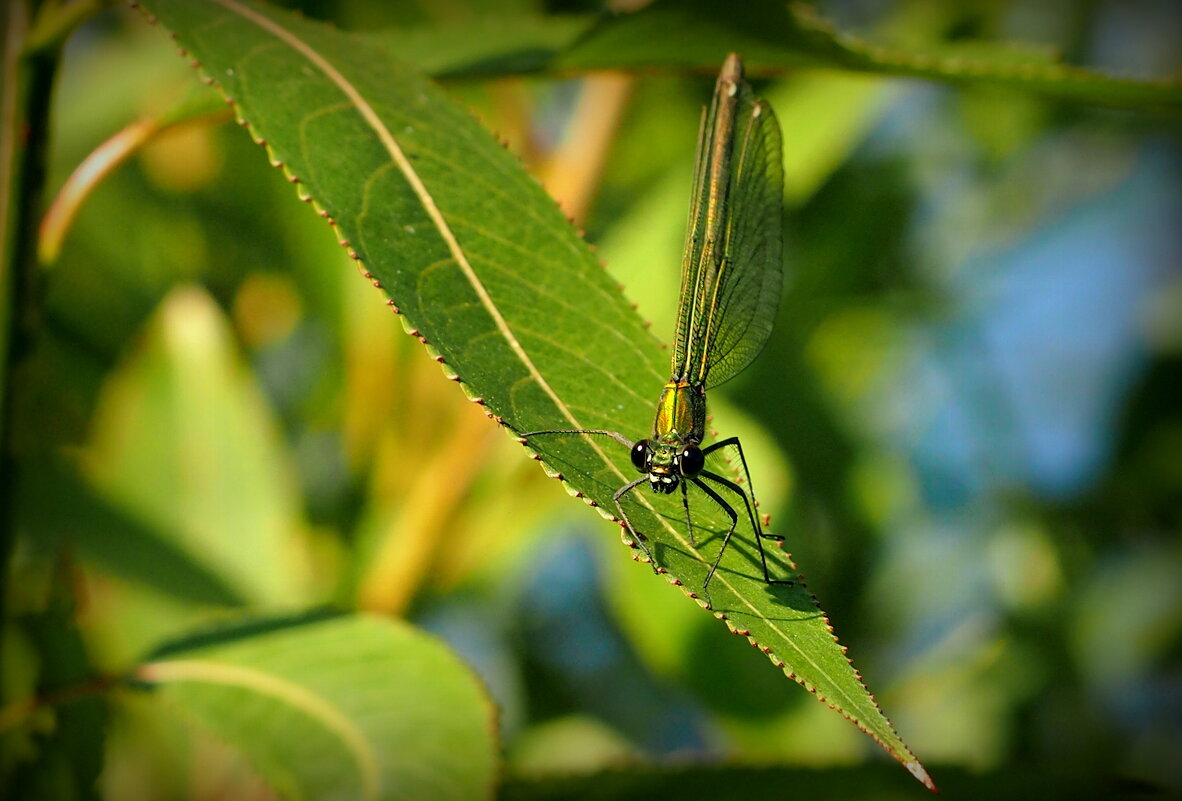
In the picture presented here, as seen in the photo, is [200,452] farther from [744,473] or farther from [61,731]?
[744,473]

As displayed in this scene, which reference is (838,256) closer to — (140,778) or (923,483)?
(923,483)

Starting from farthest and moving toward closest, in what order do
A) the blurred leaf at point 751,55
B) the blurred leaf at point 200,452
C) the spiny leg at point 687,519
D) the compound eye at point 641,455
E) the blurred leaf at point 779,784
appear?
the blurred leaf at point 200,452
the blurred leaf at point 779,784
the blurred leaf at point 751,55
the compound eye at point 641,455
the spiny leg at point 687,519

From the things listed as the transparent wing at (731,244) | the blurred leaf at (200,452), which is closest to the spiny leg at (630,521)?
the transparent wing at (731,244)

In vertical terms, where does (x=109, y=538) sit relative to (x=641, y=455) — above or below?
below

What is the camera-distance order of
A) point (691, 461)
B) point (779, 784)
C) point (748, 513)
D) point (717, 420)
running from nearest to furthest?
point (748, 513)
point (691, 461)
point (779, 784)
point (717, 420)

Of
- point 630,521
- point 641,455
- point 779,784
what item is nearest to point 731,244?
point 641,455

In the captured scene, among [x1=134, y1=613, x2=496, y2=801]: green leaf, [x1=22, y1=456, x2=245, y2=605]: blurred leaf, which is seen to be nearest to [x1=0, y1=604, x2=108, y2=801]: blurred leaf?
[x1=134, y1=613, x2=496, y2=801]: green leaf

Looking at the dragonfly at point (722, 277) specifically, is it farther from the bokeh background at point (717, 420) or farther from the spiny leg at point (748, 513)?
the bokeh background at point (717, 420)
